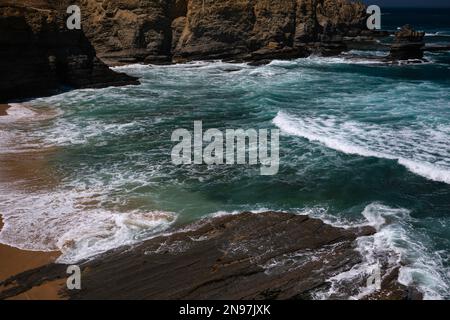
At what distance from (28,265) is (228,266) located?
4.33 metres

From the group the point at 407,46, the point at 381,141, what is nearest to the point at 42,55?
the point at 381,141

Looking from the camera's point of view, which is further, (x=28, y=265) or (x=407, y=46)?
(x=407, y=46)

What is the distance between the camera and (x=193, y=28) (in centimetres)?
4269

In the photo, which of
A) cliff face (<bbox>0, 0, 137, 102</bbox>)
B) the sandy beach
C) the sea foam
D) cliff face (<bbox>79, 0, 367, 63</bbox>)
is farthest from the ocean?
cliff face (<bbox>79, 0, 367, 63</bbox>)

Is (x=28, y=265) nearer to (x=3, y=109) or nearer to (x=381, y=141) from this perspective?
(x=381, y=141)

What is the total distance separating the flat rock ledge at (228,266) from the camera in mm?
8930

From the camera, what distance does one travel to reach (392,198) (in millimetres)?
13492

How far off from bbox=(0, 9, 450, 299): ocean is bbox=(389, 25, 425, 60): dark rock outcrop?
1659 centimetres

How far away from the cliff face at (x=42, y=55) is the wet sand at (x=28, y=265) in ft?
59.1

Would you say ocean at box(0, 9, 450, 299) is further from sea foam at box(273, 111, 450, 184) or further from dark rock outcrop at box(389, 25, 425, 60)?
dark rock outcrop at box(389, 25, 425, 60)

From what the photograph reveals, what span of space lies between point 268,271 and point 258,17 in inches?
1522

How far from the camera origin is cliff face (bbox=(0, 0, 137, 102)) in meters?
26.0

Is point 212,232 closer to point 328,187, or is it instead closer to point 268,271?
point 268,271

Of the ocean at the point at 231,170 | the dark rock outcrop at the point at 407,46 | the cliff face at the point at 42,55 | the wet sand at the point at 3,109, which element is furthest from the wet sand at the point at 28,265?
the dark rock outcrop at the point at 407,46
